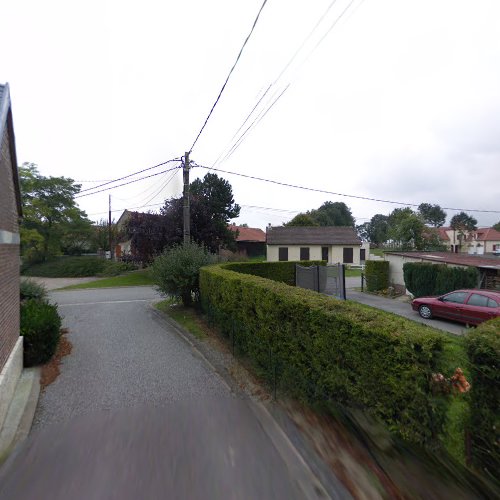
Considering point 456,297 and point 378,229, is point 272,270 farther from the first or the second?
point 378,229

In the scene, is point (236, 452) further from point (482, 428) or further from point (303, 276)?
point (303, 276)

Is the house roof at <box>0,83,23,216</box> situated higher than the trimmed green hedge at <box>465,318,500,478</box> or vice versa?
the house roof at <box>0,83,23,216</box>

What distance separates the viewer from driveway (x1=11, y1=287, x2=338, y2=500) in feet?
11.1

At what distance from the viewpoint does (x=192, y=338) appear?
9.58 m

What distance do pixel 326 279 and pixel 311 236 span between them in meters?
18.1

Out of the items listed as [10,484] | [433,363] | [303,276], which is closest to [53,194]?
[303,276]

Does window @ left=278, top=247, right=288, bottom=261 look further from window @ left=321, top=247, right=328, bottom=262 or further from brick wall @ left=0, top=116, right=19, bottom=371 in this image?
brick wall @ left=0, top=116, right=19, bottom=371

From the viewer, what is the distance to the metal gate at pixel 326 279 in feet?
57.5

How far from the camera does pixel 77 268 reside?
32250 millimetres

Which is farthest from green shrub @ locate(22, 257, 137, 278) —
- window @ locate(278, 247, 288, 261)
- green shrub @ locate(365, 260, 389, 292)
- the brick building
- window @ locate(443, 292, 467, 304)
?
window @ locate(443, 292, 467, 304)

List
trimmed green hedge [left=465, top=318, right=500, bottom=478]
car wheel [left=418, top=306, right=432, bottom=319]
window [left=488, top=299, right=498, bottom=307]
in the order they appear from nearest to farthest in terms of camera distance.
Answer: trimmed green hedge [left=465, top=318, right=500, bottom=478] → window [left=488, top=299, right=498, bottom=307] → car wheel [left=418, top=306, right=432, bottom=319]

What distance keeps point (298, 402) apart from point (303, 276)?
1434 centimetres

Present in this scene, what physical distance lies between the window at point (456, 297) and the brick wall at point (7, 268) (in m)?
13.5

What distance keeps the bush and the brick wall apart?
5438 millimetres
